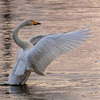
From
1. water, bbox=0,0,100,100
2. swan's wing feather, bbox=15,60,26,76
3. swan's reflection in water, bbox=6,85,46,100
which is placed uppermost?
swan's wing feather, bbox=15,60,26,76

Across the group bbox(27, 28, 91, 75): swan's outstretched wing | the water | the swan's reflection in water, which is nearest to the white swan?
bbox(27, 28, 91, 75): swan's outstretched wing

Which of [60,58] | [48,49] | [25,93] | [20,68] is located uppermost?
[48,49]

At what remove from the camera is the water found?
30.5 ft

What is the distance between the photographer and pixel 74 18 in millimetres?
18266

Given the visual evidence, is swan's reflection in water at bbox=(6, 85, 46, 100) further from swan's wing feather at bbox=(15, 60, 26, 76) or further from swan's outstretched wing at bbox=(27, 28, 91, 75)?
swan's outstretched wing at bbox=(27, 28, 91, 75)

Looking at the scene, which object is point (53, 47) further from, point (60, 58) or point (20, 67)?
point (60, 58)

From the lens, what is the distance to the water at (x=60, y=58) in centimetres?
928

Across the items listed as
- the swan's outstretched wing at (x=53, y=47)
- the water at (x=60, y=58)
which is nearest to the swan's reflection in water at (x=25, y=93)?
the water at (x=60, y=58)

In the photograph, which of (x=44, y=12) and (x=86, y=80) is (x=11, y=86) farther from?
(x=44, y=12)

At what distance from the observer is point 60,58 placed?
1219 centimetres

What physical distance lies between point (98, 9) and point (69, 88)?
10883 mm

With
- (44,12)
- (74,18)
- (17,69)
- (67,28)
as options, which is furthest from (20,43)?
(44,12)

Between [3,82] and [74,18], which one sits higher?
[3,82]

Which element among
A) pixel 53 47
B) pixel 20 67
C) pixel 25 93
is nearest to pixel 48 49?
pixel 53 47
